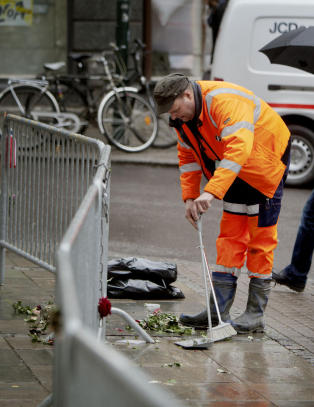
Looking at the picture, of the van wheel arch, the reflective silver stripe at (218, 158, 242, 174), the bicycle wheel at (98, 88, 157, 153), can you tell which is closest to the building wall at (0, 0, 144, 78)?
the bicycle wheel at (98, 88, 157, 153)

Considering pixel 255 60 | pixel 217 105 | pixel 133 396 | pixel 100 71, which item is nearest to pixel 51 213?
pixel 217 105

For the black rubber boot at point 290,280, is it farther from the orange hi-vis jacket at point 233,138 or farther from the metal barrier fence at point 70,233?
the metal barrier fence at point 70,233

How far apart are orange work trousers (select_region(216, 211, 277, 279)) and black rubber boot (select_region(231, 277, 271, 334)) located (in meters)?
0.06

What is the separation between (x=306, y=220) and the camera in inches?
255

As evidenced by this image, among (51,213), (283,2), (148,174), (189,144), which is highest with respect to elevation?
(283,2)

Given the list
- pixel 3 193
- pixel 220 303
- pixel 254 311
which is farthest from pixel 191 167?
pixel 3 193

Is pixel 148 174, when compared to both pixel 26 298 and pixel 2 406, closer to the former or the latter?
pixel 26 298

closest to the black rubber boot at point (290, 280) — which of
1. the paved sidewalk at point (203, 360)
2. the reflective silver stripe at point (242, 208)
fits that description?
the paved sidewalk at point (203, 360)

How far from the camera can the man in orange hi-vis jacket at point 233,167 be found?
4.85 meters

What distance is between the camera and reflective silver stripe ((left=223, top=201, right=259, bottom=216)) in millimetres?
5223

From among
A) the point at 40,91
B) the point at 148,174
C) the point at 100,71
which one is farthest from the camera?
the point at 100,71

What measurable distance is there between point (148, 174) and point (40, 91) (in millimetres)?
2452

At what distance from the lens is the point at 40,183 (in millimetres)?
5453

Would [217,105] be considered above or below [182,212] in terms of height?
above
